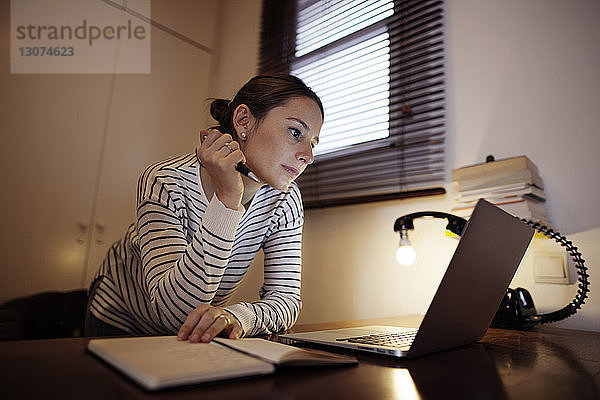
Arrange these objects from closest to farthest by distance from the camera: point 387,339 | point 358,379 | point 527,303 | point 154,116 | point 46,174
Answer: point 358,379, point 387,339, point 527,303, point 46,174, point 154,116

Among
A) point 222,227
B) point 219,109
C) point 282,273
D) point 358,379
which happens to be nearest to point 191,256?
point 222,227

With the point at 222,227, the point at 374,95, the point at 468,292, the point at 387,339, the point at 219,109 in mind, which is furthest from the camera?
the point at 374,95

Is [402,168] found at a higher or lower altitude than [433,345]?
higher

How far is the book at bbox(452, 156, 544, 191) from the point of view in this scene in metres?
1.08

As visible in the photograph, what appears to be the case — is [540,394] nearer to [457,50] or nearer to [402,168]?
[402,168]

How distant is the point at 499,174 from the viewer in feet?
3.65

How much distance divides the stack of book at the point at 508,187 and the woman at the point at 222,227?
469mm

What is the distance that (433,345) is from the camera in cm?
61

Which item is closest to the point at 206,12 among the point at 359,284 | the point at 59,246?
the point at 59,246

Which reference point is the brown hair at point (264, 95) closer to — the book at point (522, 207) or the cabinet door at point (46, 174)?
the book at point (522, 207)

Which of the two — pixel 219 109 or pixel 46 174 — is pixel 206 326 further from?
pixel 46 174

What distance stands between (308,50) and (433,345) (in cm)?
170

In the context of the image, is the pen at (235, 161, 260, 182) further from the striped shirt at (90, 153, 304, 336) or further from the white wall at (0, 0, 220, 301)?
the white wall at (0, 0, 220, 301)

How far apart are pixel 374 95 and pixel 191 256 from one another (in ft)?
3.71
